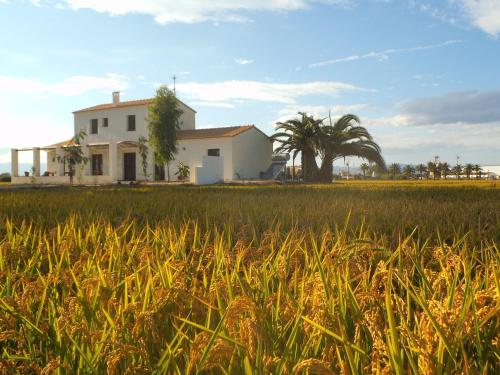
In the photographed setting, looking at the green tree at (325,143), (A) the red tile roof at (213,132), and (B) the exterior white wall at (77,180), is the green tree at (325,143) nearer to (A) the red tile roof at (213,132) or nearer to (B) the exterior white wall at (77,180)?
(A) the red tile roof at (213,132)

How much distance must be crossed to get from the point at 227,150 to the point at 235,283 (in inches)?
1221

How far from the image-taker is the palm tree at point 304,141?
103 ft

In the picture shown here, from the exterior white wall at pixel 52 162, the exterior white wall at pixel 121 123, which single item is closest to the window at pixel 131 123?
the exterior white wall at pixel 121 123

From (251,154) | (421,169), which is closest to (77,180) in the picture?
(251,154)

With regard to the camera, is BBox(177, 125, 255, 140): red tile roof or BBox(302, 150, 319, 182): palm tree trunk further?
BBox(177, 125, 255, 140): red tile roof

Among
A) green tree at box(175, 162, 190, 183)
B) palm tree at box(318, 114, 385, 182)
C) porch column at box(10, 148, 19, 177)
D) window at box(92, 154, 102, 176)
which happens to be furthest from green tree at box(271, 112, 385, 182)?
porch column at box(10, 148, 19, 177)

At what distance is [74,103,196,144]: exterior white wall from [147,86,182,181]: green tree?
2715 mm

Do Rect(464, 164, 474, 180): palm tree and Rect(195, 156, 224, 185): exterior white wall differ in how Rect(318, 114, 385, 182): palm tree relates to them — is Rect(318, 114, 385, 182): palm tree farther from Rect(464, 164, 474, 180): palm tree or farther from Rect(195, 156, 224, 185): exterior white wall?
Rect(464, 164, 474, 180): palm tree

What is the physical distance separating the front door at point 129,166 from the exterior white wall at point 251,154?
1009 centimetres

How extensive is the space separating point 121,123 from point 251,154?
12.0 metres

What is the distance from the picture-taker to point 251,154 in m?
34.6

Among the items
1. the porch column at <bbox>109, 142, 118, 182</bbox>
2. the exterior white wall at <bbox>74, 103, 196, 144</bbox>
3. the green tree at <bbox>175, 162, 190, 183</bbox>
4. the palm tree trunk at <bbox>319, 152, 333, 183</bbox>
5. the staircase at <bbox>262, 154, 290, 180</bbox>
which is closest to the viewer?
the palm tree trunk at <bbox>319, 152, 333, 183</bbox>

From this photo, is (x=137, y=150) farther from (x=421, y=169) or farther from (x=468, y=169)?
(x=468, y=169)

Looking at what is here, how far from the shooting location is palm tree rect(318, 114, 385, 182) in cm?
3014
